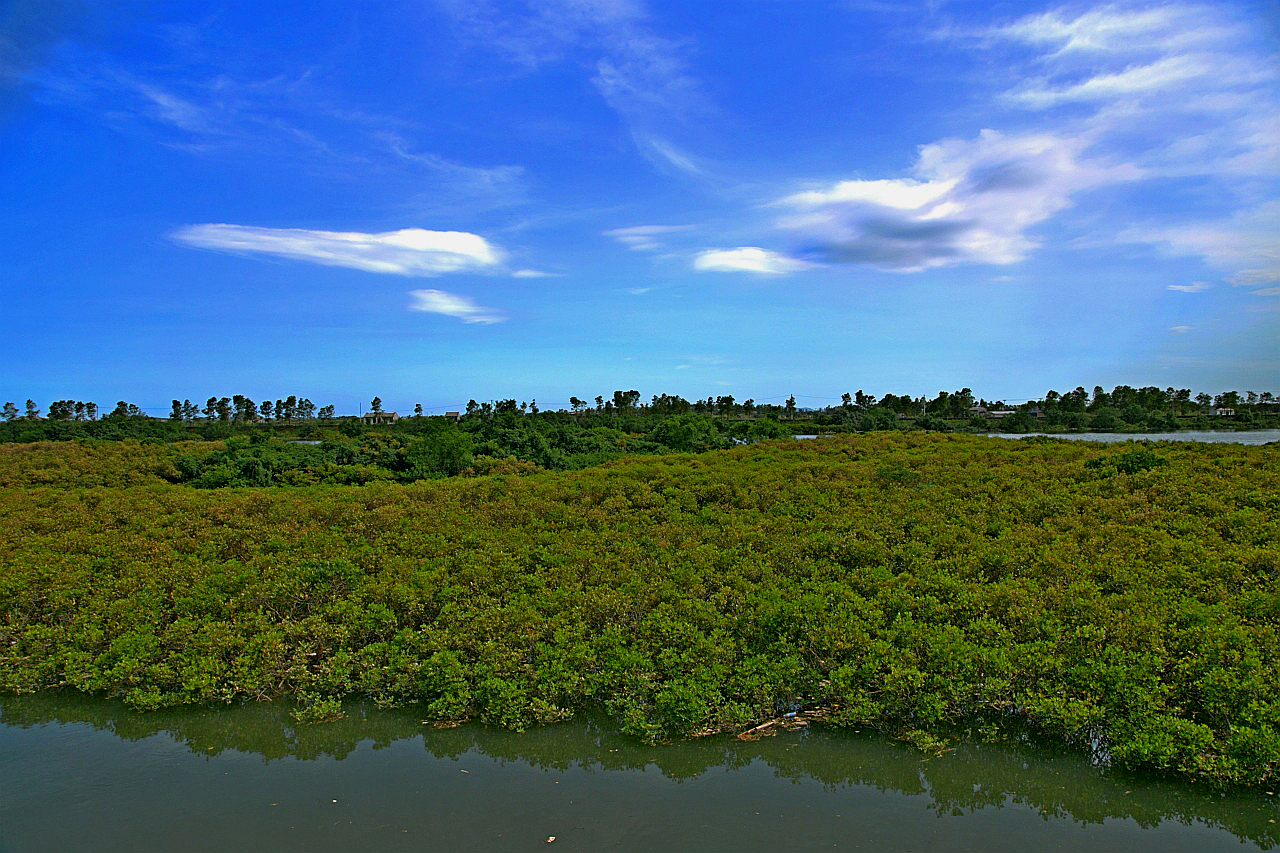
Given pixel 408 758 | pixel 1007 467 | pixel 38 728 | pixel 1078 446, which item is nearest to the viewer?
pixel 408 758

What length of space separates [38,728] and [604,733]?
22.8ft

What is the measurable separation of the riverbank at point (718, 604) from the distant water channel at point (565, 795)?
1.15ft

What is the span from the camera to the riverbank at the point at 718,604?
7.41 metres

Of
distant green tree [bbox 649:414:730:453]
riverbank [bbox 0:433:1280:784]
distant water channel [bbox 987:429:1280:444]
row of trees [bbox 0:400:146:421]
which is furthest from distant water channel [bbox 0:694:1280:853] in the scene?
row of trees [bbox 0:400:146:421]

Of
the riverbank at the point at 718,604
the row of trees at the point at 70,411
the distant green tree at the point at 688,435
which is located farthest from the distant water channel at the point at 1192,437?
the row of trees at the point at 70,411

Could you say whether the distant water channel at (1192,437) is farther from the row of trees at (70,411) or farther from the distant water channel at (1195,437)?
the row of trees at (70,411)

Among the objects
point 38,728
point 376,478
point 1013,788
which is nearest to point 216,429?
point 376,478

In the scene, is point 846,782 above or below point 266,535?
below

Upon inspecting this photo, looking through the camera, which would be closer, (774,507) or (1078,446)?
(774,507)

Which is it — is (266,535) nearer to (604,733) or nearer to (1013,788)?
(604,733)

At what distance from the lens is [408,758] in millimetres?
7324

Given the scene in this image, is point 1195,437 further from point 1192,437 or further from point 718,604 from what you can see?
point 718,604

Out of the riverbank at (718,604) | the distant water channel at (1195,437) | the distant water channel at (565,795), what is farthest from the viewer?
the distant water channel at (1195,437)

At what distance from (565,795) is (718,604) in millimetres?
3758
